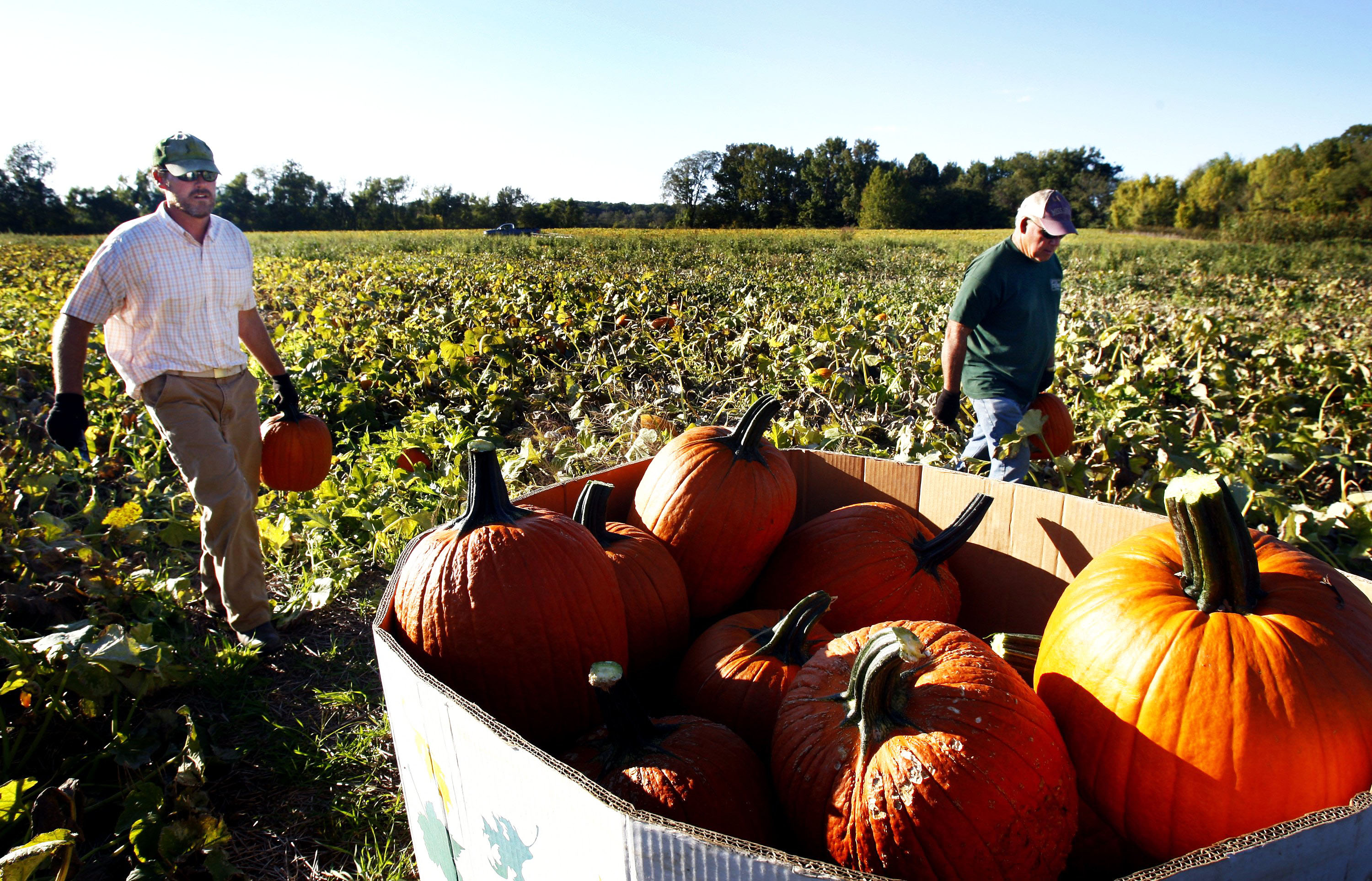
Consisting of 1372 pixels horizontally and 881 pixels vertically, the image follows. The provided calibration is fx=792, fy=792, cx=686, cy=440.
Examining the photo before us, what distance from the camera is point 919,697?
116 centimetres

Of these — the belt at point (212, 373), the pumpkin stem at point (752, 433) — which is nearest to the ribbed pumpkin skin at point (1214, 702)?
the pumpkin stem at point (752, 433)

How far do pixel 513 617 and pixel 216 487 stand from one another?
Answer: 7.36ft

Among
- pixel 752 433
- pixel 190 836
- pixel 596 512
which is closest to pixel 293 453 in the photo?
pixel 190 836

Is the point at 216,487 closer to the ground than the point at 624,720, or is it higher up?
closer to the ground

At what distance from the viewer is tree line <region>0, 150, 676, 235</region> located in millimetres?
65062

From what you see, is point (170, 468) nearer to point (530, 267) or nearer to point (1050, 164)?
point (530, 267)

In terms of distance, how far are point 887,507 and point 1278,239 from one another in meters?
40.2

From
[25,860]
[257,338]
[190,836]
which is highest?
[257,338]

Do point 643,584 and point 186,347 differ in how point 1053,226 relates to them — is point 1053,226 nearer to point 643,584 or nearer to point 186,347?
point 643,584

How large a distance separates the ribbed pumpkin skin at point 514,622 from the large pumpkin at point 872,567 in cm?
57

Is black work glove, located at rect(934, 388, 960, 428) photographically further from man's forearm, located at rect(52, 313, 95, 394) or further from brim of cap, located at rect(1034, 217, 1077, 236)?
man's forearm, located at rect(52, 313, 95, 394)

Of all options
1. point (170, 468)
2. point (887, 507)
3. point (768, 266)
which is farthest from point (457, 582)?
point (768, 266)

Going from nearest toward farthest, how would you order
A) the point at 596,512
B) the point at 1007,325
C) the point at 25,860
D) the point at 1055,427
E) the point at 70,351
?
the point at 25,860, the point at 596,512, the point at 70,351, the point at 1055,427, the point at 1007,325

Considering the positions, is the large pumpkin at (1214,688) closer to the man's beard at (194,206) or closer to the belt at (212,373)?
the belt at (212,373)
